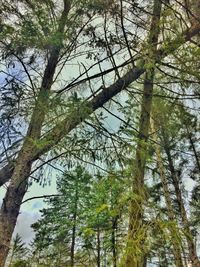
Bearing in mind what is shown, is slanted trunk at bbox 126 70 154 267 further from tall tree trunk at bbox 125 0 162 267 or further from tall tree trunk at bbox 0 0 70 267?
tall tree trunk at bbox 0 0 70 267

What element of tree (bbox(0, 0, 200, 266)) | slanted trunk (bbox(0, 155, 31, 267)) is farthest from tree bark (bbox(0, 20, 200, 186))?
slanted trunk (bbox(0, 155, 31, 267))

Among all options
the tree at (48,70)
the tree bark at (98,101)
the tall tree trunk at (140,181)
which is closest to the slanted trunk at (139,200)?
the tall tree trunk at (140,181)

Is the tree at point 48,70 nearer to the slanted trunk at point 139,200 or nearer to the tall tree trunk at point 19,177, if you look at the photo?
the tall tree trunk at point 19,177

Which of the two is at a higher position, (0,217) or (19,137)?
(19,137)

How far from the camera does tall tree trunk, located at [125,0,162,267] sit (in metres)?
3.28

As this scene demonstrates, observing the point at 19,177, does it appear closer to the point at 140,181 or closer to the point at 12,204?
the point at 12,204

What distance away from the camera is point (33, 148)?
3723mm

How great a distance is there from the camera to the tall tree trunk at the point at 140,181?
3.28 metres

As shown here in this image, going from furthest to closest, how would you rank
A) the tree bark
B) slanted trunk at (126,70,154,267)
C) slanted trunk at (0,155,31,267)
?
1. the tree bark
2. slanted trunk at (0,155,31,267)
3. slanted trunk at (126,70,154,267)

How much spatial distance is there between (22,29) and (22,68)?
416mm

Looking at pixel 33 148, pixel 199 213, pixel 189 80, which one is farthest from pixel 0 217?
pixel 199 213

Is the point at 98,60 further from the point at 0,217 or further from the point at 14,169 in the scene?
the point at 0,217

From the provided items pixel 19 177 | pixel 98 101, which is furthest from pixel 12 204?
pixel 98 101

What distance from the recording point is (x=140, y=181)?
3803mm
